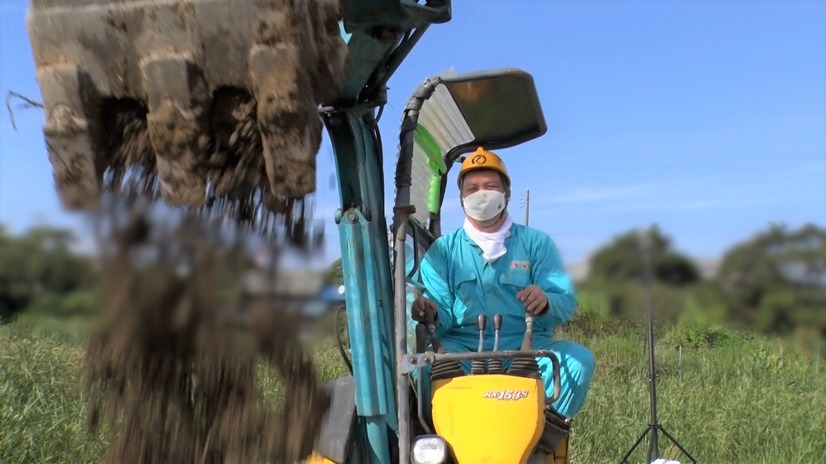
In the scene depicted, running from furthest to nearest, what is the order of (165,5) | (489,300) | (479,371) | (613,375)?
(613,375) < (489,300) < (479,371) < (165,5)

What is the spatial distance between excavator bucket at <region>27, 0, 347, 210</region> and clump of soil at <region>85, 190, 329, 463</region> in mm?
143

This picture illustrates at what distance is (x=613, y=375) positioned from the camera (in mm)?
10008

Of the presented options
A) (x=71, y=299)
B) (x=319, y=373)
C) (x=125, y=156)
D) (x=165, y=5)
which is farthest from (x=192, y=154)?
(x=319, y=373)

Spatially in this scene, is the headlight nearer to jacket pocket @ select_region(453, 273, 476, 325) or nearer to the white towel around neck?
jacket pocket @ select_region(453, 273, 476, 325)

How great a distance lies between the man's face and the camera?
3.14m

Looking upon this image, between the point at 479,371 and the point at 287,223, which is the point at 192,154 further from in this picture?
the point at 479,371

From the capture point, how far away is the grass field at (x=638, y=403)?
5.40 metres

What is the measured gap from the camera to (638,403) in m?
8.29

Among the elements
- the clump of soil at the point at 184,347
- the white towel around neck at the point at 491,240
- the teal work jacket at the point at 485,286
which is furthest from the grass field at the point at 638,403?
the clump of soil at the point at 184,347

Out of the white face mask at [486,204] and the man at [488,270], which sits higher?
the white face mask at [486,204]

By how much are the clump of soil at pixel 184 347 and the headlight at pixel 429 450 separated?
1.18ft

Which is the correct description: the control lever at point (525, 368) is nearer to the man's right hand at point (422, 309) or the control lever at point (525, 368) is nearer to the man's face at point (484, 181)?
the man's right hand at point (422, 309)

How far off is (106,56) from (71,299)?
2.50ft

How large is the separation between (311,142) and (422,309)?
2.71 feet
